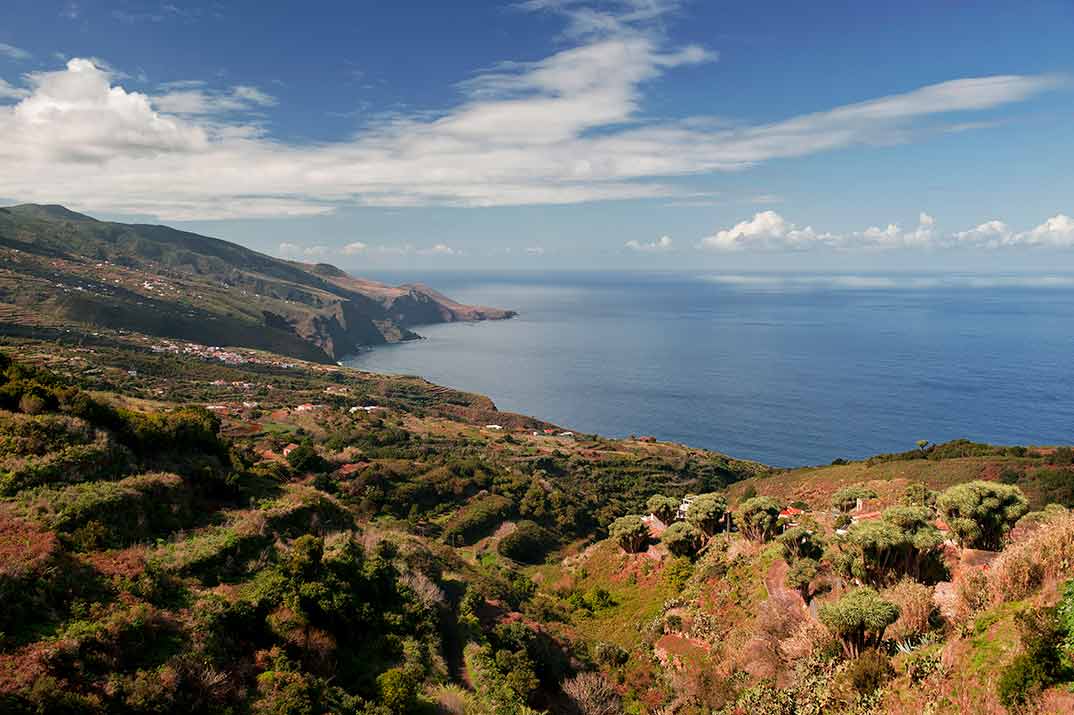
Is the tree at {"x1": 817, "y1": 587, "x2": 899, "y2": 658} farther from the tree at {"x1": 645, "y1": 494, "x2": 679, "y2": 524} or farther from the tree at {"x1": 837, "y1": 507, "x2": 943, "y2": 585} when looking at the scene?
the tree at {"x1": 645, "y1": 494, "x2": 679, "y2": 524}

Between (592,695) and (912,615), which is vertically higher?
(912,615)

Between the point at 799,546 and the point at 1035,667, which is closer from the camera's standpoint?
the point at 1035,667

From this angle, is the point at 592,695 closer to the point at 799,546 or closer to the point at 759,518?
the point at 799,546

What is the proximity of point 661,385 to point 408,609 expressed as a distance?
129117 mm

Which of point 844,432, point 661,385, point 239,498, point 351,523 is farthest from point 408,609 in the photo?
point 661,385

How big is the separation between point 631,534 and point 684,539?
15.4 ft

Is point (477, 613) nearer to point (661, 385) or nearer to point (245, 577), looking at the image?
point (245, 577)

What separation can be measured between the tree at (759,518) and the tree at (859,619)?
39.6 ft

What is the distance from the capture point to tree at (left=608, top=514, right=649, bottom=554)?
34000 millimetres

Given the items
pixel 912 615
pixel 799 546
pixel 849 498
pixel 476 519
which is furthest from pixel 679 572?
pixel 476 519

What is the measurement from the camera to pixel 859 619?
48.8 feet

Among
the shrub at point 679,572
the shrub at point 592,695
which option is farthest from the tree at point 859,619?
the shrub at point 679,572

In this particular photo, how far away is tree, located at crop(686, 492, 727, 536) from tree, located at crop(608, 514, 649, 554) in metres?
3.82

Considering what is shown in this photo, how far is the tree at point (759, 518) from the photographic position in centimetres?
2756
